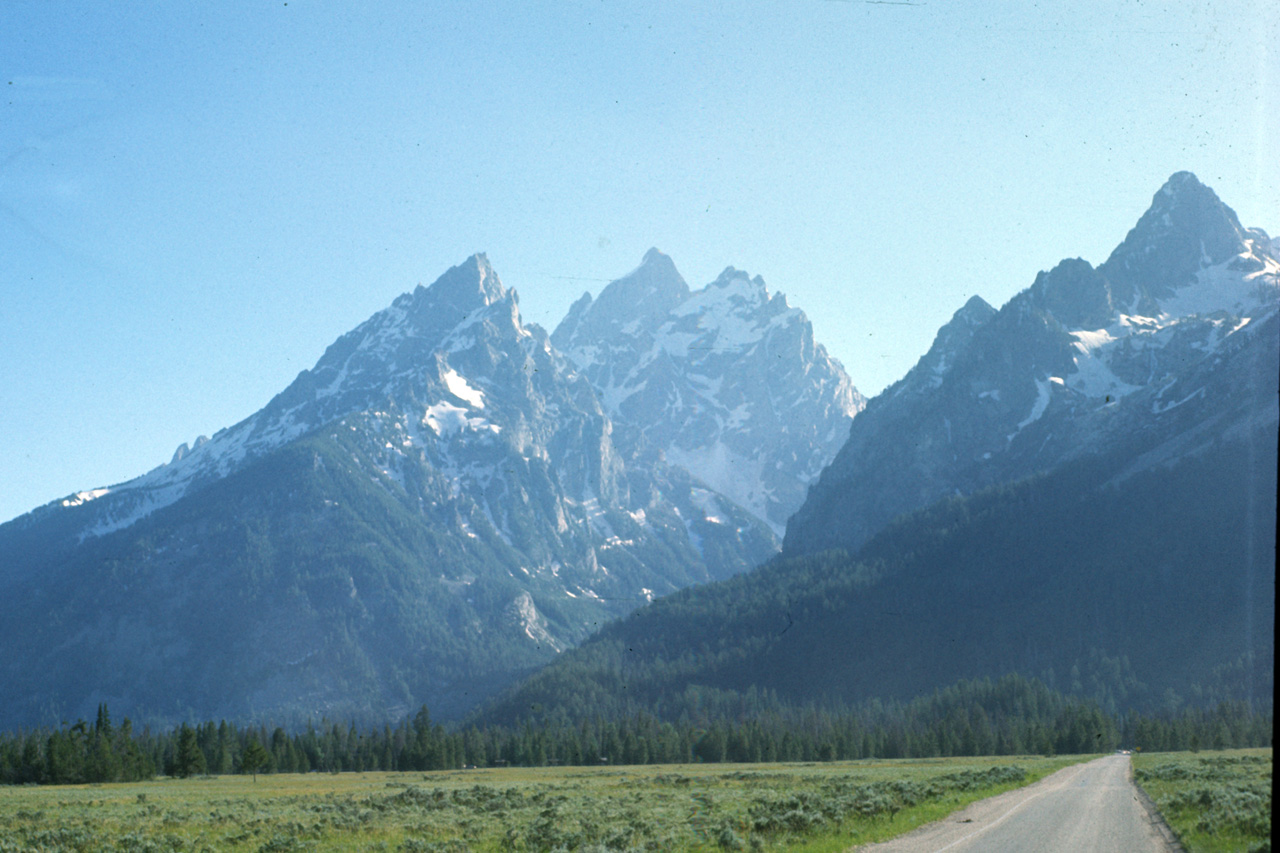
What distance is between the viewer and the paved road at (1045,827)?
103 ft

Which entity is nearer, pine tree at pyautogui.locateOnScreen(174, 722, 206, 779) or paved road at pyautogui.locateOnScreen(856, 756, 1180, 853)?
paved road at pyautogui.locateOnScreen(856, 756, 1180, 853)

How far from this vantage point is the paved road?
1235 inches

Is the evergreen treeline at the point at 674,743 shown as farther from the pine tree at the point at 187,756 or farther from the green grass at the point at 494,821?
the green grass at the point at 494,821

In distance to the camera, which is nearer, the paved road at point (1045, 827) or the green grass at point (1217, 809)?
the green grass at point (1217, 809)

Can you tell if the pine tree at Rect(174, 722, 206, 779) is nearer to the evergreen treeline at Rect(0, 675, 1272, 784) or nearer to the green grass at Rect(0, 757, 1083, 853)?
the evergreen treeline at Rect(0, 675, 1272, 784)

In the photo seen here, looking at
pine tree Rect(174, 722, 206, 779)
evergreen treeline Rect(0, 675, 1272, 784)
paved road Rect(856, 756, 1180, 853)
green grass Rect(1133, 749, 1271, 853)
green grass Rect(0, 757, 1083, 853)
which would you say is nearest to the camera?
green grass Rect(1133, 749, 1271, 853)

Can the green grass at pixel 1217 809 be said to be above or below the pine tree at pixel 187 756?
above

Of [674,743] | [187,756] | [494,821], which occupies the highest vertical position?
[494,821]

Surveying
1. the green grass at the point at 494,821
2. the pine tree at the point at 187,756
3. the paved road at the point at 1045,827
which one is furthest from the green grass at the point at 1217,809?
the pine tree at the point at 187,756

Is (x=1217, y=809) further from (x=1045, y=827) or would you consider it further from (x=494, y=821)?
(x=494, y=821)

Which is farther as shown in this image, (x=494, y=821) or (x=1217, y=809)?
(x=494, y=821)

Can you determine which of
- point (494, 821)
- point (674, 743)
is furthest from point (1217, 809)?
point (674, 743)

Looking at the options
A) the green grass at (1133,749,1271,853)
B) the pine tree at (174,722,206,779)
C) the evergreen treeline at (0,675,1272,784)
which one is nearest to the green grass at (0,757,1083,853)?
the green grass at (1133,749,1271,853)

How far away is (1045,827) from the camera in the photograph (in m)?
36.5
